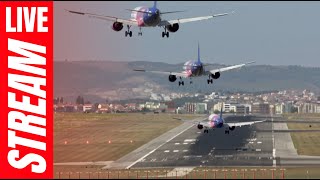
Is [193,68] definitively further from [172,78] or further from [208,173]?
[208,173]

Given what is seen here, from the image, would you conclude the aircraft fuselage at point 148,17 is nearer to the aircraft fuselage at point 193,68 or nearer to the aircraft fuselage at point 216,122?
the aircraft fuselage at point 193,68

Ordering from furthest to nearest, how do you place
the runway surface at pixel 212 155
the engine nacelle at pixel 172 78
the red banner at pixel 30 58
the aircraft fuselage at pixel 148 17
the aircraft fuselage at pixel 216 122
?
the aircraft fuselage at pixel 216 122, the runway surface at pixel 212 155, the engine nacelle at pixel 172 78, the red banner at pixel 30 58, the aircraft fuselage at pixel 148 17

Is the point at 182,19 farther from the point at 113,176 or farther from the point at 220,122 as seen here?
the point at 220,122

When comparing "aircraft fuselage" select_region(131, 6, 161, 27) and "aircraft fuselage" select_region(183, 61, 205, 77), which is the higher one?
"aircraft fuselage" select_region(131, 6, 161, 27)

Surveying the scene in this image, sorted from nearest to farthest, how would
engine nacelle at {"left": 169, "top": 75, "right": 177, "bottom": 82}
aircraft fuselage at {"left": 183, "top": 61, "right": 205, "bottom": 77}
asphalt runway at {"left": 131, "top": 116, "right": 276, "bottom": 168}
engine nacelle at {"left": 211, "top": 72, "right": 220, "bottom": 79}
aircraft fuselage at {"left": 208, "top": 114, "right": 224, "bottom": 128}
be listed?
1. engine nacelle at {"left": 169, "top": 75, "right": 177, "bottom": 82}
2. engine nacelle at {"left": 211, "top": 72, "right": 220, "bottom": 79}
3. aircraft fuselage at {"left": 183, "top": 61, "right": 205, "bottom": 77}
4. asphalt runway at {"left": 131, "top": 116, "right": 276, "bottom": 168}
5. aircraft fuselage at {"left": 208, "top": 114, "right": 224, "bottom": 128}

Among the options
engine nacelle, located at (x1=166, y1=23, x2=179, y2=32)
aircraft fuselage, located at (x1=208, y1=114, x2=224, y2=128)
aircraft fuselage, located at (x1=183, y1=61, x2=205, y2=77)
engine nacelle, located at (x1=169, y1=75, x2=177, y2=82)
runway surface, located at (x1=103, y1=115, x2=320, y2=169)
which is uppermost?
engine nacelle, located at (x1=166, y1=23, x2=179, y2=32)

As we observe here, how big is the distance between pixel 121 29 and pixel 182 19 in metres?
5.85

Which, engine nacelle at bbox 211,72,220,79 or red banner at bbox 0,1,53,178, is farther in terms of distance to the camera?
engine nacelle at bbox 211,72,220,79

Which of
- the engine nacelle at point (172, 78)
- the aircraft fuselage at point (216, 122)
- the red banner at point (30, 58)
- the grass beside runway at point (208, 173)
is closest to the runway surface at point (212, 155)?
the aircraft fuselage at point (216, 122)

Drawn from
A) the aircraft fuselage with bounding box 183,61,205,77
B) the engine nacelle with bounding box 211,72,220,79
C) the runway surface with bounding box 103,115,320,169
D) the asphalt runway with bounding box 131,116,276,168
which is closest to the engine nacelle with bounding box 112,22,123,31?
the engine nacelle with bounding box 211,72,220,79

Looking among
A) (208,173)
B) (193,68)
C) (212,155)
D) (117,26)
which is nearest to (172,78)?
(193,68)

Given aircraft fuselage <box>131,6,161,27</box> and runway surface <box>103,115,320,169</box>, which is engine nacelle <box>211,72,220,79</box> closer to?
aircraft fuselage <box>131,6,161,27</box>

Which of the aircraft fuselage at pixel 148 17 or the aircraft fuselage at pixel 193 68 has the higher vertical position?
the aircraft fuselage at pixel 148 17

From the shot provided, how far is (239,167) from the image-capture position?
140 m
